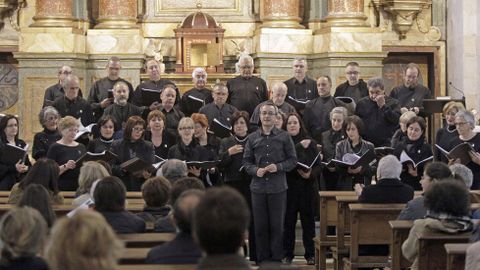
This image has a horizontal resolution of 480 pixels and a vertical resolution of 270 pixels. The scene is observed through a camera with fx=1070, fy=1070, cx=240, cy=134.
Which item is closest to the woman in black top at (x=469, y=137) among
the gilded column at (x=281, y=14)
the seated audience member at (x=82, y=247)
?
the gilded column at (x=281, y=14)

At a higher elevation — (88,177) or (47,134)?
(47,134)

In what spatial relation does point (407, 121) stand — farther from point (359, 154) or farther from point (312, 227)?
point (312, 227)

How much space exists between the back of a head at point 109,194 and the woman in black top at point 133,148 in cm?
332

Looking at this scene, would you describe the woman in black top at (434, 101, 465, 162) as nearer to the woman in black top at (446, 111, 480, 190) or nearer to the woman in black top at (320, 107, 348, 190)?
the woman in black top at (446, 111, 480, 190)

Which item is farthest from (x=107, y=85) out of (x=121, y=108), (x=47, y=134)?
(x=47, y=134)

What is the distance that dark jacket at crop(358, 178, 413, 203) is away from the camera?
26.3 ft

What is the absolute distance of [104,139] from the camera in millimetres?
10039

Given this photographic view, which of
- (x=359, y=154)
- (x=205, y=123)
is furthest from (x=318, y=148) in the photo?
(x=205, y=123)

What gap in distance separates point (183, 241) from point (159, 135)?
5003 millimetres

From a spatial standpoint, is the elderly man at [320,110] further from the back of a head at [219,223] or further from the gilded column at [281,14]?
the back of a head at [219,223]

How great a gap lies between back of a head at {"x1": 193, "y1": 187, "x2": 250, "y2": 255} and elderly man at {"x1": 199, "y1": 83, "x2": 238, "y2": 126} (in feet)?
23.3

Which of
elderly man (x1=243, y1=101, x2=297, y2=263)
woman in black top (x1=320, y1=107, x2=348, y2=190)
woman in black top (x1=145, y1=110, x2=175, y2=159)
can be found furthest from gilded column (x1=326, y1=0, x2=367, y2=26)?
elderly man (x1=243, y1=101, x2=297, y2=263)

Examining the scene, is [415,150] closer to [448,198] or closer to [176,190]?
[448,198]

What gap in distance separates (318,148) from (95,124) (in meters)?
2.31
